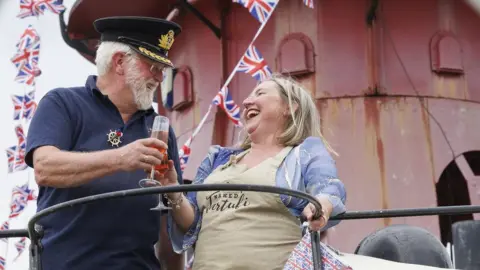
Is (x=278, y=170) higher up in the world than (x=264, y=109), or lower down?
lower down

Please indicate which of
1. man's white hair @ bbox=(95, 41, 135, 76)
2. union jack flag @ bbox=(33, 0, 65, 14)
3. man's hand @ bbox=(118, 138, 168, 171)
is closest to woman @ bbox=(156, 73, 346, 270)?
man's hand @ bbox=(118, 138, 168, 171)

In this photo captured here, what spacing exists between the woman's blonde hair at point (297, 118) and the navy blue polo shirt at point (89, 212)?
0.72 meters

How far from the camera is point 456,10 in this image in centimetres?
928

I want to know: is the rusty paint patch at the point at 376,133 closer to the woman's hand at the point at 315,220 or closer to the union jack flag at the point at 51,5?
the union jack flag at the point at 51,5

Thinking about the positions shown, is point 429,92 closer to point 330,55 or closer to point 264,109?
point 330,55

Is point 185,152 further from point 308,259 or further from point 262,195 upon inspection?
point 308,259

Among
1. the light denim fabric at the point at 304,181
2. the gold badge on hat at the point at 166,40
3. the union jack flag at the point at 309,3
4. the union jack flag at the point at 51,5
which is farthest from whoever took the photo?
the union jack flag at the point at 51,5

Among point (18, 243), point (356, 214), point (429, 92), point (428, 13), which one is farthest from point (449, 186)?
point (18, 243)

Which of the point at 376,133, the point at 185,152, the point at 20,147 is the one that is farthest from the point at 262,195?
the point at 20,147

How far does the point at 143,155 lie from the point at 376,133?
5234 millimetres

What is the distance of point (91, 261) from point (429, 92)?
5598 mm

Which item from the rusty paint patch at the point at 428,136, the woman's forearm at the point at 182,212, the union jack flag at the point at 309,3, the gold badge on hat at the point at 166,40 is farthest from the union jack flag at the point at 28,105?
the woman's forearm at the point at 182,212

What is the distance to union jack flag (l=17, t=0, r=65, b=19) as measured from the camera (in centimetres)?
1114

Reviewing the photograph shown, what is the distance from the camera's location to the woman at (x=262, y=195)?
3953 millimetres
